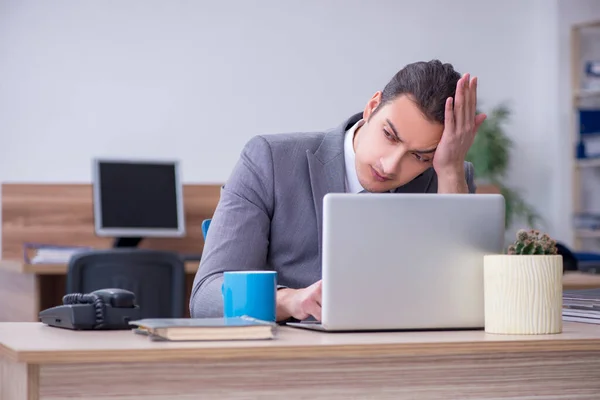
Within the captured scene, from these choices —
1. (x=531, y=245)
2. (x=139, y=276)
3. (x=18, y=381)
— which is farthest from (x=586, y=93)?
(x=18, y=381)

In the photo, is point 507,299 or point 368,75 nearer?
point 507,299

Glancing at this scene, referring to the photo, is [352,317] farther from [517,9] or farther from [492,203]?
[517,9]

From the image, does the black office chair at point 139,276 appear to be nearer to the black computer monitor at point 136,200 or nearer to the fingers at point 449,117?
the black computer monitor at point 136,200

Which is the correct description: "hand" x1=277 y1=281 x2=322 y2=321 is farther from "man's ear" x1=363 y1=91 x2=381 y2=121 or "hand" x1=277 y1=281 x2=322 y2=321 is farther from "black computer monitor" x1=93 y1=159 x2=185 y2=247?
"black computer monitor" x1=93 y1=159 x2=185 y2=247

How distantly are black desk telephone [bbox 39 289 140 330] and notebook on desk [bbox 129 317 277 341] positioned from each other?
0.17 m

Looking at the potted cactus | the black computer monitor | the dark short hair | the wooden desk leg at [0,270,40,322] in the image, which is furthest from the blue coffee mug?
the black computer monitor

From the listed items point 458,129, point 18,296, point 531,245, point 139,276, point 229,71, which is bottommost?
point 18,296

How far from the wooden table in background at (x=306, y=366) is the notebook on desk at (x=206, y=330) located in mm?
21

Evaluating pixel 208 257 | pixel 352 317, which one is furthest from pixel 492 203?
pixel 208 257

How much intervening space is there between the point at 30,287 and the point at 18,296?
154mm

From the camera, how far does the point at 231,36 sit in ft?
17.9

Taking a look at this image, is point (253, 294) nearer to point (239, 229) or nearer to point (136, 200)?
point (239, 229)

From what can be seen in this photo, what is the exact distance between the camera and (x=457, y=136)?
72.6 inches

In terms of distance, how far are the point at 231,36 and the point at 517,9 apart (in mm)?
1924
